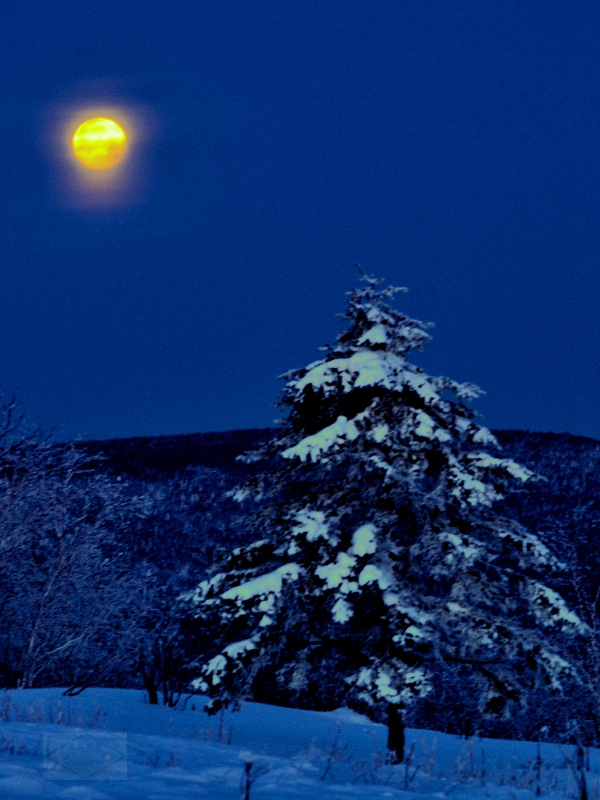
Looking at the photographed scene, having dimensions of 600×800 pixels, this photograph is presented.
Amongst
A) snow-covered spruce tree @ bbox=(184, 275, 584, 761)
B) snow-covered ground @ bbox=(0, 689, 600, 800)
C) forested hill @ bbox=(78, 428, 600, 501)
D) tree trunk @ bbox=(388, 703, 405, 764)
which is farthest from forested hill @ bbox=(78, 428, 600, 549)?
snow-covered ground @ bbox=(0, 689, 600, 800)

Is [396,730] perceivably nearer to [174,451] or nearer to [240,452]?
[240,452]

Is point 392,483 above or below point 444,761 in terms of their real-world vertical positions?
above

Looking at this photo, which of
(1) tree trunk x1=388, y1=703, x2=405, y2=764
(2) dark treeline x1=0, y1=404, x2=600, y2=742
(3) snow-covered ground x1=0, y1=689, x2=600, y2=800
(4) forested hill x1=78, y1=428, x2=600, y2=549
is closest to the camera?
(3) snow-covered ground x1=0, y1=689, x2=600, y2=800

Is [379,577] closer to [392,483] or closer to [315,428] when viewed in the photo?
[392,483]

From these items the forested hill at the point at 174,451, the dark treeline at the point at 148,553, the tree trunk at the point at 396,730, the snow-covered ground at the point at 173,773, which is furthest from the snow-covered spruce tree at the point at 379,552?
the forested hill at the point at 174,451

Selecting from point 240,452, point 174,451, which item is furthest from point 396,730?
point 174,451

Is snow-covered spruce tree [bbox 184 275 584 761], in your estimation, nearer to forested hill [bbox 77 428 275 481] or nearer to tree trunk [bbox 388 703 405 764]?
tree trunk [bbox 388 703 405 764]

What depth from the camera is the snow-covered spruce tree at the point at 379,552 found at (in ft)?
36.6

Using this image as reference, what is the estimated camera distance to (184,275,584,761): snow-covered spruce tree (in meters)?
11.1

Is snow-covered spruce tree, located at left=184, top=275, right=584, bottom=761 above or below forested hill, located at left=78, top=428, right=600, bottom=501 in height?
below

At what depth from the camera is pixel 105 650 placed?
29.9 metres

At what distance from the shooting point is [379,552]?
1157 centimetres

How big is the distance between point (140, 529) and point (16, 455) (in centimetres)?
4994

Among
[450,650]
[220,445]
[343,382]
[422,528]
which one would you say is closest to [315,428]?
[343,382]
